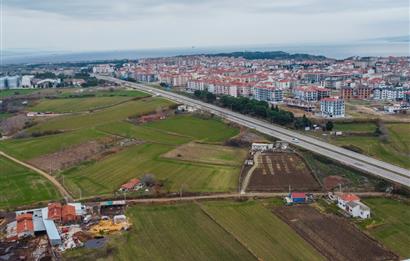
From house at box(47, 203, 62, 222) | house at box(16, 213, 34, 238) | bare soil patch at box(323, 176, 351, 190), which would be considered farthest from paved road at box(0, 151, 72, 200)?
bare soil patch at box(323, 176, 351, 190)

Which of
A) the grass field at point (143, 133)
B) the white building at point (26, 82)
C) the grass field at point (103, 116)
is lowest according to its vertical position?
the grass field at point (143, 133)

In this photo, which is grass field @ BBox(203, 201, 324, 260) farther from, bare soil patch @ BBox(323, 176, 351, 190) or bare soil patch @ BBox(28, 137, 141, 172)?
bare soil patch @ BBox(28, 137, 141, 172)

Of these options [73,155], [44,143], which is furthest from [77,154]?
[44,143]

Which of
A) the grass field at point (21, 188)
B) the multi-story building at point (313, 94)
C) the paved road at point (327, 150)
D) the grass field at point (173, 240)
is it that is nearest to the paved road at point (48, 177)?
the grass field at point (21, 188)

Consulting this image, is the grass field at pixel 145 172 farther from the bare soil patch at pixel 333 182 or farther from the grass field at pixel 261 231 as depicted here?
the bare soil patch at pixel 333 182

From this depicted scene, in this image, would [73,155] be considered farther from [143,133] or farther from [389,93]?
[389,93]
